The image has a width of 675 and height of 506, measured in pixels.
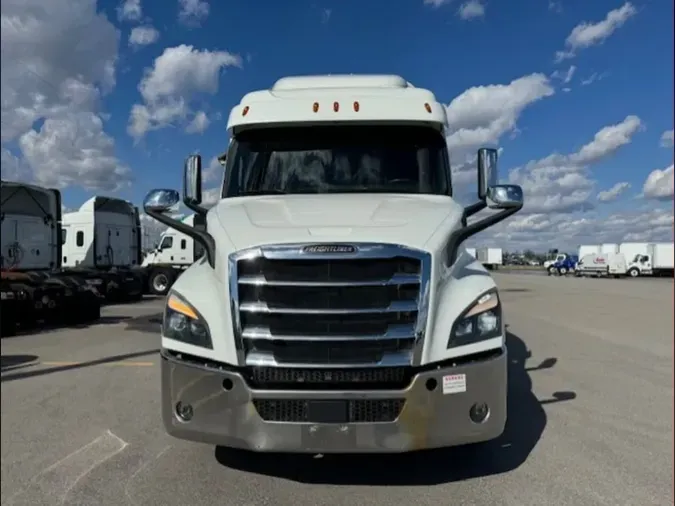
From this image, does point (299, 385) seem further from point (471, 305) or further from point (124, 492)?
point (124, 492)

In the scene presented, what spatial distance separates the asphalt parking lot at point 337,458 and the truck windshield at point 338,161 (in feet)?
7.01

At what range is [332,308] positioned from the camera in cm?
356

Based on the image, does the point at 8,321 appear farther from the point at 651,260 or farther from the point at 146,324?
the point at 651,260

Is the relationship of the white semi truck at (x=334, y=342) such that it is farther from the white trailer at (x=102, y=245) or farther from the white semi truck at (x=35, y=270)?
the white trailer at (x=102, y=245)

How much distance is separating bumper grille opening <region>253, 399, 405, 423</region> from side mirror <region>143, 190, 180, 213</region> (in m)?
1.97

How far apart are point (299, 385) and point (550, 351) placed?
7.28 metres

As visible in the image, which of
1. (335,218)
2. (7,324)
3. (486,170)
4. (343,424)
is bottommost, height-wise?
(7,324)

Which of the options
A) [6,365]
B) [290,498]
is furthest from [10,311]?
[290,498]

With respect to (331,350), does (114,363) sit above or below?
below

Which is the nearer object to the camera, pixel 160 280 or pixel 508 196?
pixel 508 196

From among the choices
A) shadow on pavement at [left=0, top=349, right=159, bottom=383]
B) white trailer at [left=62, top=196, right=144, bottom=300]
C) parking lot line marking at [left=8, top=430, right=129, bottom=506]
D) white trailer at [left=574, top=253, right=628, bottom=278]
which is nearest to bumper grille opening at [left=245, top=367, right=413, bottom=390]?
parking lot line marking at [left=8, top=430, right=129, bottom=506]

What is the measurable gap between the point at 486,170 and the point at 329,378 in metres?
2.73

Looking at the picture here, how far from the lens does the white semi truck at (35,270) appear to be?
11.8m

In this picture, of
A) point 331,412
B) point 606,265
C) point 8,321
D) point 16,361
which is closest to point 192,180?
point 331,412
